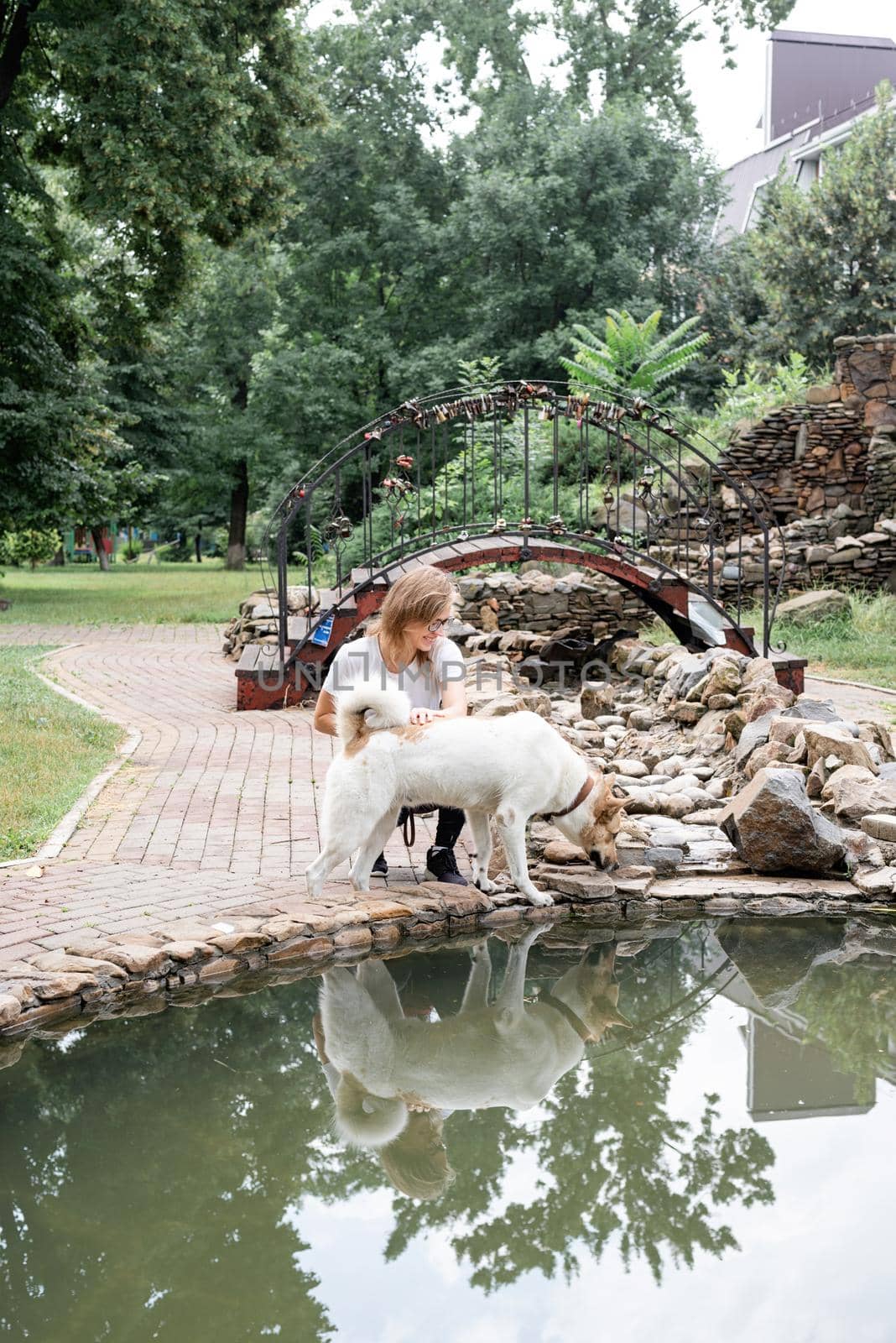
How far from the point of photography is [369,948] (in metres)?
5.21

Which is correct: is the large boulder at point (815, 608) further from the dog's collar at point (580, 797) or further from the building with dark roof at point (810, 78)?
the building with dark roof at point (810, 78)

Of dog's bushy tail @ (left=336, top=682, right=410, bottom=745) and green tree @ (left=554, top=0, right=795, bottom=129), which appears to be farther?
green tree @ (left=554, top=0, right=795, bottom=129)

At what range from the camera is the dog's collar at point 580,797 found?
5602 millimetres

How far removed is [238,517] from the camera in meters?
37.7

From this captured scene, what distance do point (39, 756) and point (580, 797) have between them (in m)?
4.49

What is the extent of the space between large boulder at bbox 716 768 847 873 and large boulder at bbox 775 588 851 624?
9.72m

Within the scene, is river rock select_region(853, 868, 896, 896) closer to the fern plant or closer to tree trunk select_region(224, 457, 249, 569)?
the fern plant

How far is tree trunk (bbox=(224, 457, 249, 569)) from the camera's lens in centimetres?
3672

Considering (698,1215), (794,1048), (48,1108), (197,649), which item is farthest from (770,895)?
(197,649)

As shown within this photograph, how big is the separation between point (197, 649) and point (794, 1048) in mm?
12775

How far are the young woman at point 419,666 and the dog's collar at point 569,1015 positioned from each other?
95cm

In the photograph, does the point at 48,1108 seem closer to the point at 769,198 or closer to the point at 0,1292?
the point at 0,1292

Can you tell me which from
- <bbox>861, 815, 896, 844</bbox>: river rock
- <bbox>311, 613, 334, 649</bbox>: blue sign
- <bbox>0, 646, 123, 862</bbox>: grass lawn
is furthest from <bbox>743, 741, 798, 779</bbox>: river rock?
<bbox>311, 613, 334, 649</bbox>: blue sign

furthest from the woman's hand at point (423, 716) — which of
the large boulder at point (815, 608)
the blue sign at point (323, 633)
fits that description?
the large boulder at point (815, 608)
